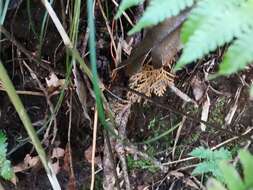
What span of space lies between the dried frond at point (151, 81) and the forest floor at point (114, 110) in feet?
0.09

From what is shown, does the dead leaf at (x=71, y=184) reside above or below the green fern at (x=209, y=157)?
below

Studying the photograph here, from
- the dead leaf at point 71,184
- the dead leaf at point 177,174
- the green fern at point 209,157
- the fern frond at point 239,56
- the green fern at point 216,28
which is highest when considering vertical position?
the green fern at point 216,28

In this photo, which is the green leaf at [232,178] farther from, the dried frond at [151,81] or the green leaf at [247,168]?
the dried frond at [151,81]

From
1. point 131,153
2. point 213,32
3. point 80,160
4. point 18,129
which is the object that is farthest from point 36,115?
point 213,32

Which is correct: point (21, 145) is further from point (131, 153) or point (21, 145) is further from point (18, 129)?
point (131, 153)

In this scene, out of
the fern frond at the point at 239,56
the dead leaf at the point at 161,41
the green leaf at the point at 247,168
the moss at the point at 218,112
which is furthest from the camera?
the moss at the point at 218,112

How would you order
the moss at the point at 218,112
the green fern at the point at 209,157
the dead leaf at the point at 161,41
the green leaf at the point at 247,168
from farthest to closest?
the moss at the point at 218,112 → the green fern at the point at 209,157 → the dead leaf at the point at 161,41 → the green leaf at the point at 247,168

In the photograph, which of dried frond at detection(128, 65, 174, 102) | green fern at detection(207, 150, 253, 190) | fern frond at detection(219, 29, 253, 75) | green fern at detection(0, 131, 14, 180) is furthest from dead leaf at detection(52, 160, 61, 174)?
fern frond at detection(219, 29, 253, 75)

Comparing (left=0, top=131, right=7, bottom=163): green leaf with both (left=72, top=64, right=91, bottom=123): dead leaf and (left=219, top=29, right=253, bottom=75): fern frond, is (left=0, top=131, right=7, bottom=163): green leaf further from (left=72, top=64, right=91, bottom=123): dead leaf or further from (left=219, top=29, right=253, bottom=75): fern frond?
(left=219, top=29, right=253, bottom=75): fern frond

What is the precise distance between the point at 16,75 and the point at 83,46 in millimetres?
233

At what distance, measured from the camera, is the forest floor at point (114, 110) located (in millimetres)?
1503

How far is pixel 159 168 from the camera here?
1.63 metres

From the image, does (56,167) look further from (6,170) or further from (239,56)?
(239,56)

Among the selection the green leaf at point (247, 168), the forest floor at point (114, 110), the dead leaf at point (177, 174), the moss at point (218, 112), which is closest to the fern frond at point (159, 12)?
the green leaf at point (247, 168)
